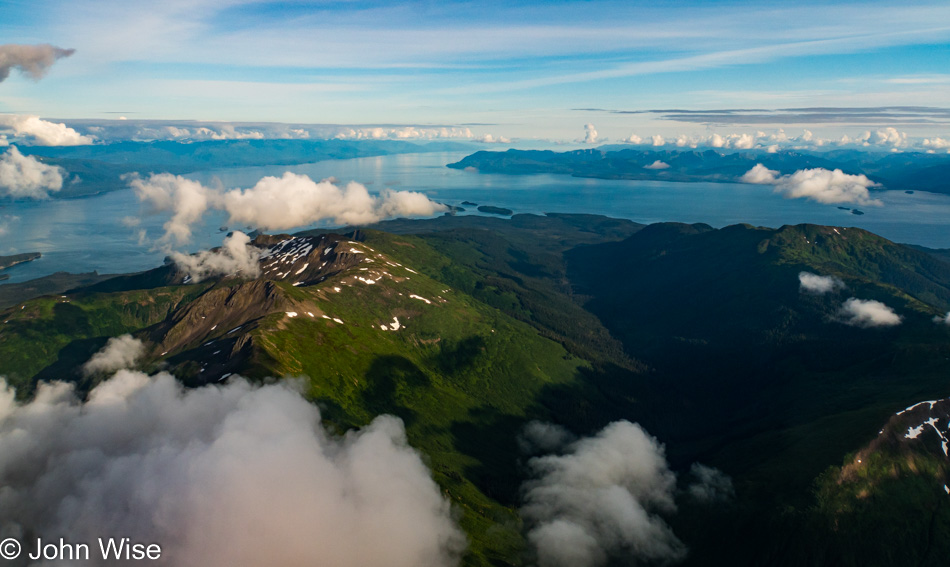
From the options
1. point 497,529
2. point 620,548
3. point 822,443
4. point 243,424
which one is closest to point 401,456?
point 497,529

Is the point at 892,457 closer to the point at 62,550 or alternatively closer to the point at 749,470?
the point at 749,470

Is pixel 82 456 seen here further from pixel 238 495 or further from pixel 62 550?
pixel 238 495

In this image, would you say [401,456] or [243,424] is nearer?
[243,424]

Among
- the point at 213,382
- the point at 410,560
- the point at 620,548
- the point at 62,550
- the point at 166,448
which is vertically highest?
the point at 166,448

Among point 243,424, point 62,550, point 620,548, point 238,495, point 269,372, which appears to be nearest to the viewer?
point 62,550

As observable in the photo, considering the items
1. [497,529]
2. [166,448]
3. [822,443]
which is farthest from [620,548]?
[166,448]

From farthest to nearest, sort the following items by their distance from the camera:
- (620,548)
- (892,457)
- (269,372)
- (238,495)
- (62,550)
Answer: (269,372), (892,457), (620,548), (238,495), (62,550)

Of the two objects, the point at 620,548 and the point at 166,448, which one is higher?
the point at 166,448

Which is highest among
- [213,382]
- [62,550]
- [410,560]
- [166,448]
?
[166,448]

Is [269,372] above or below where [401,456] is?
above
